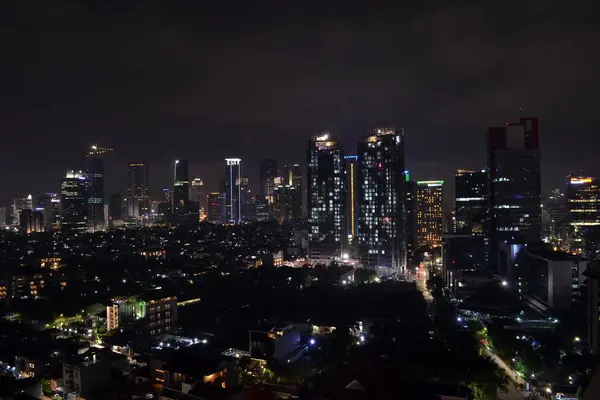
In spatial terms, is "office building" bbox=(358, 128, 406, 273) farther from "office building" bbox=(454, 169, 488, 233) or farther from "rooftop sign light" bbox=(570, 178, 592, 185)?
"rooftop sign light" bbox=(570, 178, 592, 185)

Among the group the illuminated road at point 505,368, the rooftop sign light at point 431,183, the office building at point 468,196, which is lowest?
the illuminated road at point 505,368

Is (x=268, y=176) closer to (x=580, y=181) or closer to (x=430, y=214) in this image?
(x=430, y=214)

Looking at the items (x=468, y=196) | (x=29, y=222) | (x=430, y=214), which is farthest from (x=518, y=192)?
(x=29, y=222)

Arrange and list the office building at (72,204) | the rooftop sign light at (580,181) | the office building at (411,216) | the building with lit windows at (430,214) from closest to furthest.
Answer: the rooftop sign light at (580,181) < the office building at (411,216) < the building with lit windows at (430,214) < the office building at (72,204)

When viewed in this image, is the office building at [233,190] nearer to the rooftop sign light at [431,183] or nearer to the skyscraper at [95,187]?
the skyscraper at [95,187]

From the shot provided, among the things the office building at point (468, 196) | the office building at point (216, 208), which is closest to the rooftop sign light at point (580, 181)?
the office building at point (468, 196)

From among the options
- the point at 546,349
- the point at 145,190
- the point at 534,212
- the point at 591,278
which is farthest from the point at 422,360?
the point at 145,190

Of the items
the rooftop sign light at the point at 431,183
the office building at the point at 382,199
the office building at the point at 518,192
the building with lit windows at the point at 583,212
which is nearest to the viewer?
the office building at the point at 518,192
